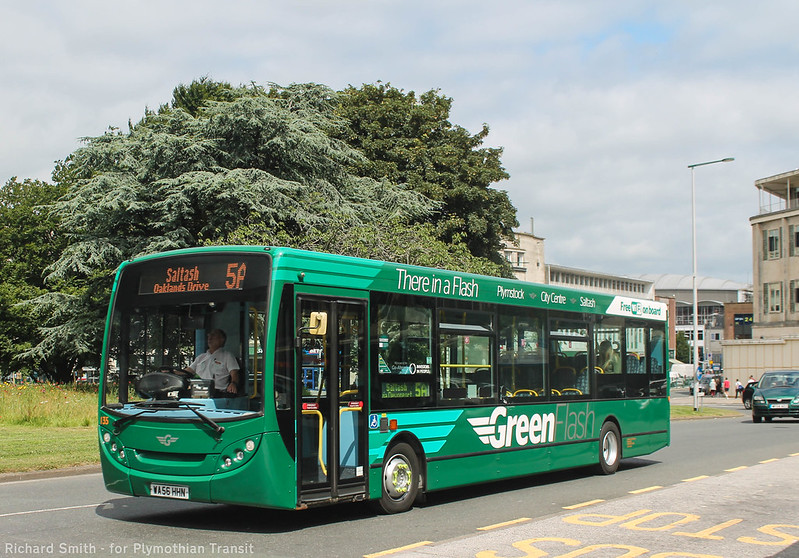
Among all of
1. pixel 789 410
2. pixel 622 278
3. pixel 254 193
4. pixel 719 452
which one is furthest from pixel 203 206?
pixel 622 278

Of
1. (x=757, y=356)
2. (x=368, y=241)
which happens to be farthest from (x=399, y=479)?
(x=757, y=356)

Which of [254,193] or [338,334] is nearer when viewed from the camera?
[338,334]

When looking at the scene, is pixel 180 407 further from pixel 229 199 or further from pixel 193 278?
pixel 229 199

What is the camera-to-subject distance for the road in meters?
8.18

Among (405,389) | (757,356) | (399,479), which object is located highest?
(757,356)

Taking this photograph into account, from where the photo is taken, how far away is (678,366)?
9875cm

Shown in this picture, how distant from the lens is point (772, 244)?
72688mm

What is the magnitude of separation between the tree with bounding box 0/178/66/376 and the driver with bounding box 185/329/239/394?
39.1m

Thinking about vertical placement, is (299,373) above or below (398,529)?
above

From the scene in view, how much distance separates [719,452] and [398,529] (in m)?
12.2

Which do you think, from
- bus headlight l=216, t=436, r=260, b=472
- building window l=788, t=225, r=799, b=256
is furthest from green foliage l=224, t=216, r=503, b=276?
building window l=788, t=225, r=799, b=256

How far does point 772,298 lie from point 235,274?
70.7m

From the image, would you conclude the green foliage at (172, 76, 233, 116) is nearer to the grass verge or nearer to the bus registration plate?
the grass verge

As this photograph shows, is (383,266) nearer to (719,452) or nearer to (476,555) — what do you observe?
(476,555)
